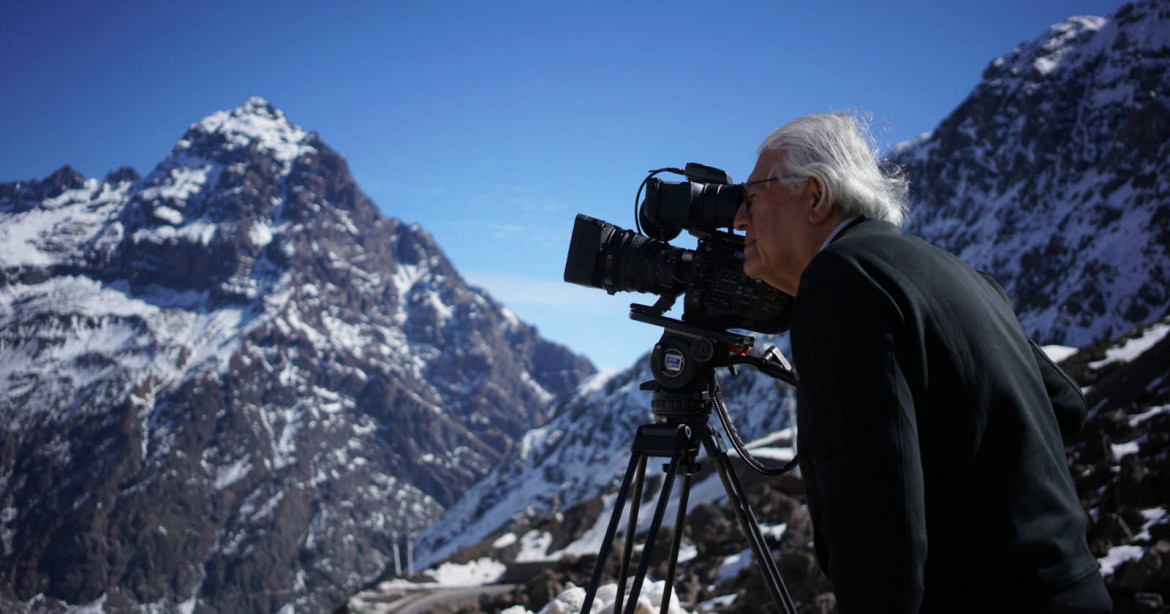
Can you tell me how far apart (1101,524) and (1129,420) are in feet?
16.0

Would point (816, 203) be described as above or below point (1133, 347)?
below

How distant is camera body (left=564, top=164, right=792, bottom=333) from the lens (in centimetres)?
310

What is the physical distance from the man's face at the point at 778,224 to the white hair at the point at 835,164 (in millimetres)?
34

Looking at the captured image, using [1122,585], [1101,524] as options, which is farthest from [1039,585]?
[1101,524]

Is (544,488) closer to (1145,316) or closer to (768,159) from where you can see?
(1145,316)

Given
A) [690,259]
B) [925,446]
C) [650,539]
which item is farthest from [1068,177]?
[925,446]

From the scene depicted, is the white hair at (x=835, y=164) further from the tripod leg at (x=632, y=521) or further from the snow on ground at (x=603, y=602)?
the snow on ground at (x=603, y=602)

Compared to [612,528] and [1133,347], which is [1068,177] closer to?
[1133,347]

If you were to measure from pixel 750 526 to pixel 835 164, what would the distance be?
5.20 ft

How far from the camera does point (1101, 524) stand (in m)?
8.21

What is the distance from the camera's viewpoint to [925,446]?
5.08 ft

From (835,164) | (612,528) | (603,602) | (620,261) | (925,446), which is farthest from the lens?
(603,602)

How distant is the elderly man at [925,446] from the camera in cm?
141

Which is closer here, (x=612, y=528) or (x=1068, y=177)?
(x=612, y=528)
